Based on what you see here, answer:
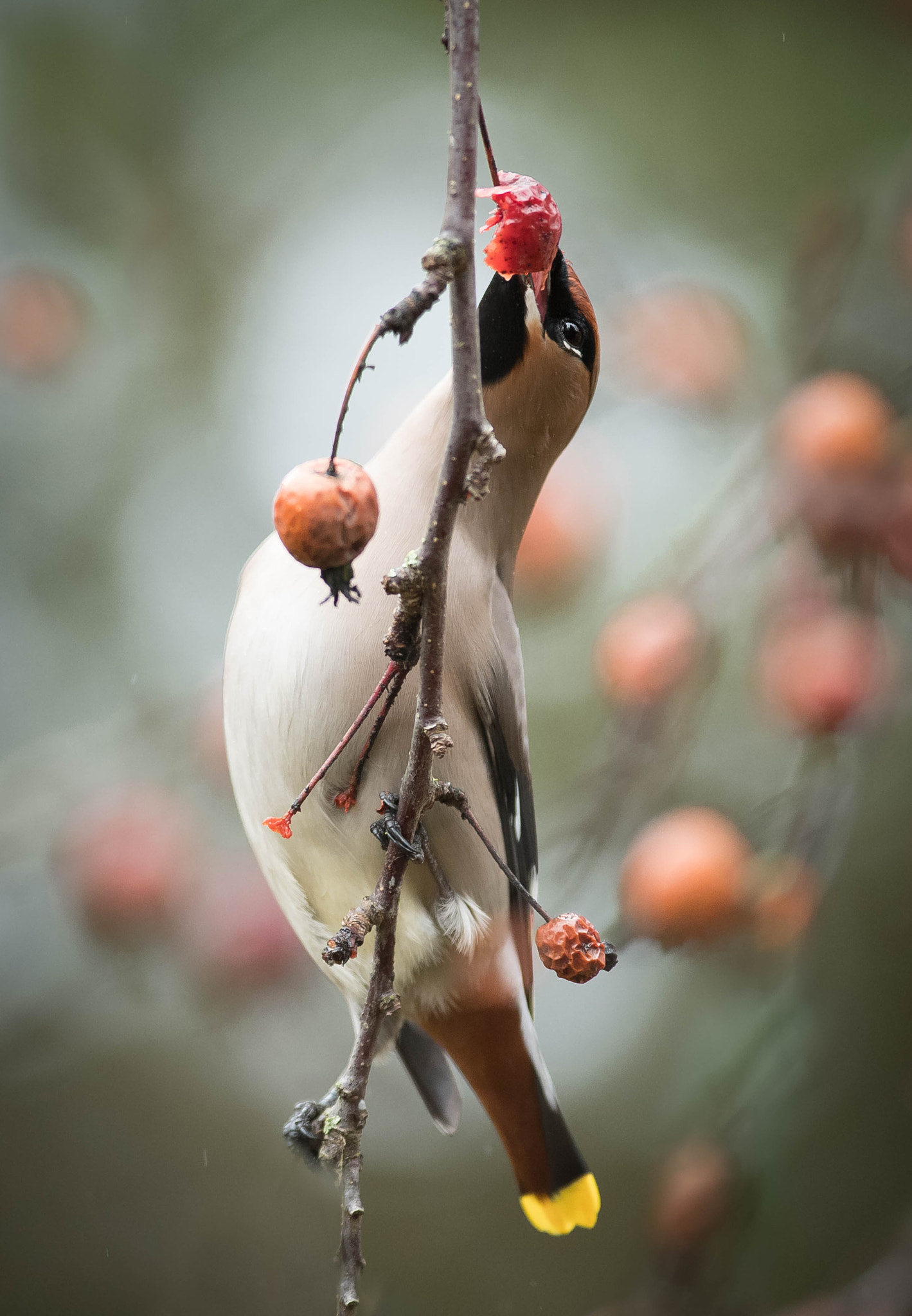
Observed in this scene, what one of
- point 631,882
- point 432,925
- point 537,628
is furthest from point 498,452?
point 537,628

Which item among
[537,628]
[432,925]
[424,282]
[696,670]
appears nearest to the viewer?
[424,282]

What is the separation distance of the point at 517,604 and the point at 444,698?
66cm

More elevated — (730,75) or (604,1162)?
(730,75)

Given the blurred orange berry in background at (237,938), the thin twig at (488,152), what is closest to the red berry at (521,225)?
the thin twig at (488,152)

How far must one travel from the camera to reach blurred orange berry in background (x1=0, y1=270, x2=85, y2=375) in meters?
1.82

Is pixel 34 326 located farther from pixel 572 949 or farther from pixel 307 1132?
pixel 572 949

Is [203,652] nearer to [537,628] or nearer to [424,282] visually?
[537,628]

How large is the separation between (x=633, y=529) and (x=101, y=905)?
3.93 feet

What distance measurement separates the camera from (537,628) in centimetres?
182

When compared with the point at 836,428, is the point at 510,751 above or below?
below

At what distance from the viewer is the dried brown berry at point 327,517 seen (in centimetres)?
52

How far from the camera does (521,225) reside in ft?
2.11

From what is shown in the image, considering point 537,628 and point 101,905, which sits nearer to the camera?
point 101,905

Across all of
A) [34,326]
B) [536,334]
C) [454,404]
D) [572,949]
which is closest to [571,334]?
[536,334]
